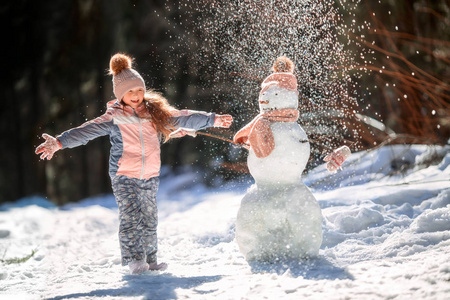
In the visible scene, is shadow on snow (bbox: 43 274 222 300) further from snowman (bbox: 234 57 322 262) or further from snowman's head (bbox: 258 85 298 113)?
snowman's head (bbox: 258 85 298 113)

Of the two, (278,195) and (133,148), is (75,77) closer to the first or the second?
(133,148)

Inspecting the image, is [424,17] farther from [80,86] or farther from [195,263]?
[80,86]

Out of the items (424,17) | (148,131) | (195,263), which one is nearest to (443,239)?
(195,263)

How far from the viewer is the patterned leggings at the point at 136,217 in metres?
3.06

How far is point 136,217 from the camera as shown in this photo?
3.10 metres

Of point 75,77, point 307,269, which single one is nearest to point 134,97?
point 307,269

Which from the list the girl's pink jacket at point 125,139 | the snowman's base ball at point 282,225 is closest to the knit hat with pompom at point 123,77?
the girl's pink jacket at point 125,139

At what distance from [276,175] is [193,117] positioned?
725mm

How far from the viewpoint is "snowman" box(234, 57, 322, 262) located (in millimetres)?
2867

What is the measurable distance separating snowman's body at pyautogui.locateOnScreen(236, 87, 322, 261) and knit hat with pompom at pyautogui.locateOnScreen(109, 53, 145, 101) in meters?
0.86

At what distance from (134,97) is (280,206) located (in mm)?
1175

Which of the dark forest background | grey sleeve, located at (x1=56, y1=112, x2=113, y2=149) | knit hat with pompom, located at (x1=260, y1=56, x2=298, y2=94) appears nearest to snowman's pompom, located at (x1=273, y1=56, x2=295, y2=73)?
knit hat with pompom, located at (x1=260, y1=56, x2=298, y2=94)

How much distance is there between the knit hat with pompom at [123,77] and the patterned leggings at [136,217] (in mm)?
563

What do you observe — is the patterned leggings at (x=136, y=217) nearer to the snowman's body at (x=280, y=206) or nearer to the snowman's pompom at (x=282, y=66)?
the snowman's body at (x=280, y=206)
